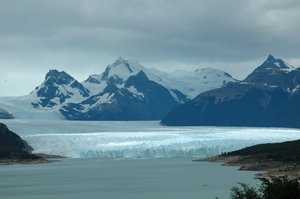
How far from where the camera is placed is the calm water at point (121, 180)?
74375 millimetres

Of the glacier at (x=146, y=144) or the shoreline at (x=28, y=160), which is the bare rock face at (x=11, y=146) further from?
the glacier at (x=146, y=144)

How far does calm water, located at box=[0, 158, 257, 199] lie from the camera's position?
7438cm

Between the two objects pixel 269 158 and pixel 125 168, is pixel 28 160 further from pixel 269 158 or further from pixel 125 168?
pixel 269 158

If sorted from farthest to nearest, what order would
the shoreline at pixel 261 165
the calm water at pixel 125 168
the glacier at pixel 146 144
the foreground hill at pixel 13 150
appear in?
1. the glacier at pixel 146 144
2. the foreground hill at pixel 13 150
3. the shoreline at pixel 261 165
4. the calm water at pixel 125 168

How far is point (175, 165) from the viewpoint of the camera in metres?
119

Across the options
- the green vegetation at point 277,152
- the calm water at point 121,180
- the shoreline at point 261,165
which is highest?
the green vegetation at point 277,152

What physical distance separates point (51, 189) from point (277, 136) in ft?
287

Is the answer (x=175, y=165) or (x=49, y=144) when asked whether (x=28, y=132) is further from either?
(x=175, y=165)

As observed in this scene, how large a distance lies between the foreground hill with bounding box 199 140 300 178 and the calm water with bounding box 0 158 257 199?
13.6ft

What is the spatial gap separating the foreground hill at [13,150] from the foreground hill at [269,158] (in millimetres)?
35555

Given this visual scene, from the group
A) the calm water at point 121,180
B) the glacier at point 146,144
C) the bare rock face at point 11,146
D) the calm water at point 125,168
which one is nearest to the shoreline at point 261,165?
the calm water at point 125,168

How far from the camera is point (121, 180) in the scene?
92062 millimetres

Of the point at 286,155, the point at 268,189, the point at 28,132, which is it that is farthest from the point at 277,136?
the point at 268,189

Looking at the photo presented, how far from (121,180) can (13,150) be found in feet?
196
